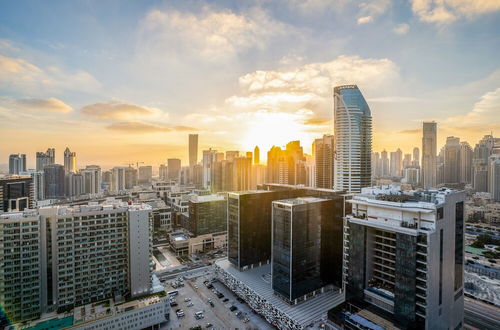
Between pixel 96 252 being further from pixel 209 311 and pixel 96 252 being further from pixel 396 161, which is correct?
pixel 396 161

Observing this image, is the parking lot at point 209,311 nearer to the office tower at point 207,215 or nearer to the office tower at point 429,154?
the office tower at point 207,215

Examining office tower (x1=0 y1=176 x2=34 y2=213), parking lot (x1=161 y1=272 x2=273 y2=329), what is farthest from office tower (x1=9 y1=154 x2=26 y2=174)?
parking lot (x1=161 y1=272 x2=273 y2=329)

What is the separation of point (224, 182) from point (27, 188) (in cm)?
7620

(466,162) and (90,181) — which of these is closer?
(466,162)

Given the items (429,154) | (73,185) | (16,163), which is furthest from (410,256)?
(16,163)

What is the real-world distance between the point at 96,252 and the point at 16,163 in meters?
145

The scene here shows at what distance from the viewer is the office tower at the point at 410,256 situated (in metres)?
23.1

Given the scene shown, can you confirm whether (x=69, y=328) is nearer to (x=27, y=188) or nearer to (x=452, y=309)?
(x=452, y=309)

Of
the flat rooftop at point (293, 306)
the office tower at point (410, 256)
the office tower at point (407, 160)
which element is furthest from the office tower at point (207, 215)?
the office tower at point (407, 160)

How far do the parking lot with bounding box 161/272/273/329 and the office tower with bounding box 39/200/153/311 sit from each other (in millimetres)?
6621

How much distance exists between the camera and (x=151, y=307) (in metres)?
34.5

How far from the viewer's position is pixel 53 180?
414 ft

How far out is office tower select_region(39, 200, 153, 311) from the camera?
34.2m

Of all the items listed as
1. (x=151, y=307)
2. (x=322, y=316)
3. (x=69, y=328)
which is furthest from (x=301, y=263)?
(x=69, y=328)
